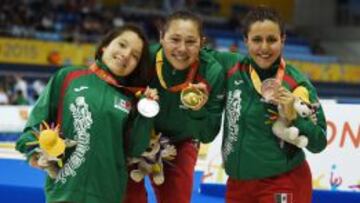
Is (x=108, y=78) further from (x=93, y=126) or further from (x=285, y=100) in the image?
(x=285, y=100)

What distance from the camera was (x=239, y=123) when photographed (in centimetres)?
273

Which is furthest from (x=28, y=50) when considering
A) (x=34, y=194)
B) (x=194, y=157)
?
(x=194, y=157)

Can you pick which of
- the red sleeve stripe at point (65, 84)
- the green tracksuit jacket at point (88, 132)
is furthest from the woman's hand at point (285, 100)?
the red sleeve stripe at point (65, 84)

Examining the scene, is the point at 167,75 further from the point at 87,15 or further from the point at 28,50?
the point at 87,15

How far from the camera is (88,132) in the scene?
8.48ft

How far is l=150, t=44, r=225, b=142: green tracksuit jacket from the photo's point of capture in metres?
2.81

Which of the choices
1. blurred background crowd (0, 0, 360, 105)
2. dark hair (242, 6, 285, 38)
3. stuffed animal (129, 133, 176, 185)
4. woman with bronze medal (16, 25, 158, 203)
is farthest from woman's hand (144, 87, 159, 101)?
→ blurred background crowd (0, 0, 360, 105)

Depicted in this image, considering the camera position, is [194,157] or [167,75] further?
[194,157]

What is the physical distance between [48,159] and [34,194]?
1524 millimetres

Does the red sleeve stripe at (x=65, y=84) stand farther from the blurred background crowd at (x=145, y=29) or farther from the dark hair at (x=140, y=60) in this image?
the blurred background crowd at (x=145, y=29)

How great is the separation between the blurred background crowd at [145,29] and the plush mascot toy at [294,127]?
317 inches

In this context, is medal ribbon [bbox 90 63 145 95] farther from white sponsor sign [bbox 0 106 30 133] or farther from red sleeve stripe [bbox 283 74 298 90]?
white sponsor sign [bbox 0 106 30 133]

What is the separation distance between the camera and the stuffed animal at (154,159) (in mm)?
2836

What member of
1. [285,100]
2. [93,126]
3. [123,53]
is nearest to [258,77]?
[285,100]
